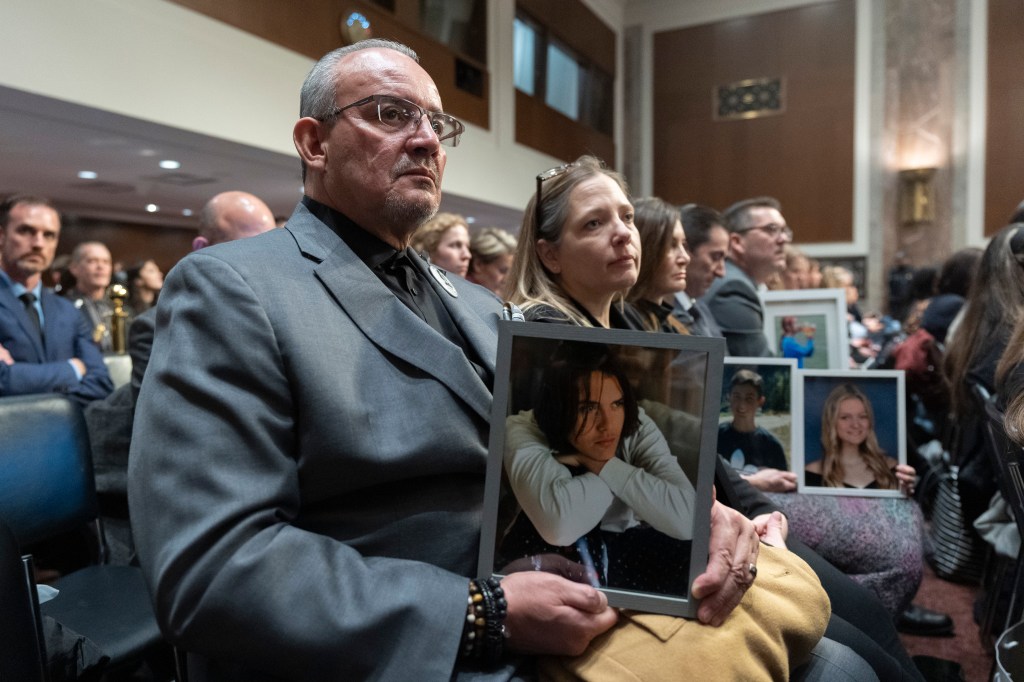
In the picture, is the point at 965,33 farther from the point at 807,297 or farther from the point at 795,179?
the point at 807,297

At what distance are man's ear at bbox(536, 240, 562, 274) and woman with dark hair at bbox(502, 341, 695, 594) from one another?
2.82 feet

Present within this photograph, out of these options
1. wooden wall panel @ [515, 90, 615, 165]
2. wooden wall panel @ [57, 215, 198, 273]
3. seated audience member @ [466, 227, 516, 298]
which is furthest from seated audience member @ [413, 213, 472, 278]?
wooden wall panel @ [57, 215, 198, 273]

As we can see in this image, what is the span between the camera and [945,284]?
379cm

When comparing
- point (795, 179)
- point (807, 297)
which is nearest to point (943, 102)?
point (795, 179)

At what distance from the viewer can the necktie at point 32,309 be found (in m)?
3.31

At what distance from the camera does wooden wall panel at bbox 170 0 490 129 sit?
5000mm

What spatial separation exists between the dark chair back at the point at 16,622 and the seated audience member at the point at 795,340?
237cm

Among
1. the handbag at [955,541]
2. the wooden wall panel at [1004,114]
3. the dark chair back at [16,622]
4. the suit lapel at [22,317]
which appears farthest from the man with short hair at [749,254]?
the wooden wall panel at [1004,114]

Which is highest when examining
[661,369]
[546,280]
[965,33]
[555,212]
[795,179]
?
[965,33]

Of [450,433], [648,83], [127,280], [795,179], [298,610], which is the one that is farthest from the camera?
[648,83]

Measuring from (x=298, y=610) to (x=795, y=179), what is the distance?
10428mm

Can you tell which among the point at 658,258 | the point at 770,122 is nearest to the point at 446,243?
the point at 658,258

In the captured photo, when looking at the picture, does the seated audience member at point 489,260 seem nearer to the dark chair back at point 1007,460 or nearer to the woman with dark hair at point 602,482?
the dark chair back at point 1007,460

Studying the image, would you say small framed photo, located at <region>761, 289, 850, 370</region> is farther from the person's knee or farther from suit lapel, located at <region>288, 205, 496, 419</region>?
suit lapel, located at <region>288, 205, 496, 419</region>
